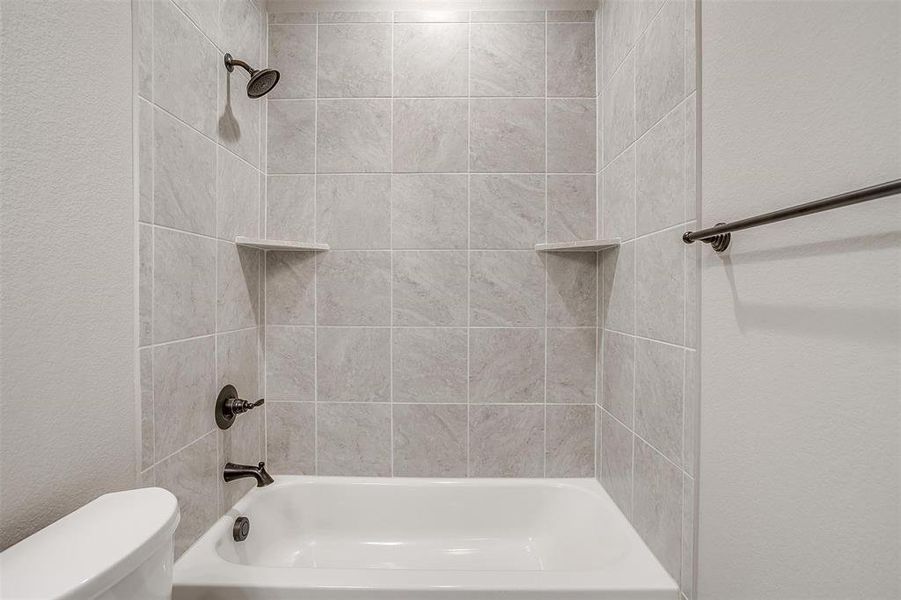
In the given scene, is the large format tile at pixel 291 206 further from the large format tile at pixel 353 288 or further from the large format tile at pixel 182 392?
the large format tile at pixel 182 392

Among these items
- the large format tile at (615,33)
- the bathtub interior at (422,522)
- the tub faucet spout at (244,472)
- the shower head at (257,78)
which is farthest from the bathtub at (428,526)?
the large format tile at (615,33)

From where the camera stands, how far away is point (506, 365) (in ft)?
5.86

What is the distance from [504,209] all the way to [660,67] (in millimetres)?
727

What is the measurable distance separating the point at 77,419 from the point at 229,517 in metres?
0.74

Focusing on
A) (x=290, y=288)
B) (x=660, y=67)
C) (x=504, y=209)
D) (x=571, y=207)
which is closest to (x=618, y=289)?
(x=571, y=207)

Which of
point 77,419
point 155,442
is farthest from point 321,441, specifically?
point 77,419

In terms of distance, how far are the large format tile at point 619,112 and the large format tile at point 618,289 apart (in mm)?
345

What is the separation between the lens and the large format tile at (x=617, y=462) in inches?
56.1

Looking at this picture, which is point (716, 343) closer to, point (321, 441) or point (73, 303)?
point (73, 303)

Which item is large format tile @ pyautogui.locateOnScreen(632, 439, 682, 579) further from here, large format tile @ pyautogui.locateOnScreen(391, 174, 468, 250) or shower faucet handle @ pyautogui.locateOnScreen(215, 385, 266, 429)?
shower faucet handle @ pyautogui.locateOnScreen(215, 385, 266, 429)

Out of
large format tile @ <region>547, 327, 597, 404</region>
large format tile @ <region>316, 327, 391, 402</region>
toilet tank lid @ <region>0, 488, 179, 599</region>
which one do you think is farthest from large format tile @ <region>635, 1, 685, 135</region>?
toilet tank lid @ <region>0, 488, 179, 599</region>

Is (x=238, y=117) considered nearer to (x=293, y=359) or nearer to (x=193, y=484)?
(x=293, y=359)

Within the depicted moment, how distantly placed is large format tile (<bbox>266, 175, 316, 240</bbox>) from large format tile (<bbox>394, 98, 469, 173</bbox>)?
0.37m

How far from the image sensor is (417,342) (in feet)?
5.86
